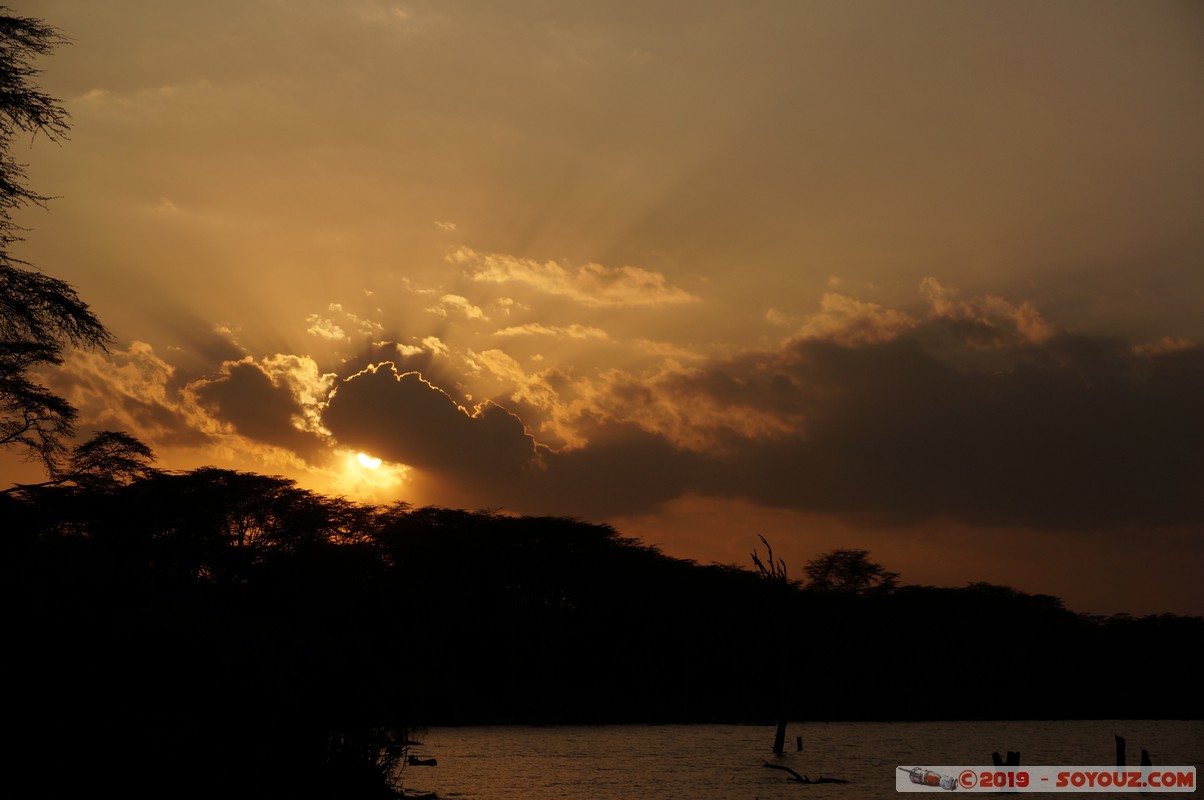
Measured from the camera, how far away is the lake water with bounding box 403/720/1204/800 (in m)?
41.7

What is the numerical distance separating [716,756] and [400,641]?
38.9 meters

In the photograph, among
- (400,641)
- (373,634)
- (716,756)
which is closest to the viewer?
(716,756)

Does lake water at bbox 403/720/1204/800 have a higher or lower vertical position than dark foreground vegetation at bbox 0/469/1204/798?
lower

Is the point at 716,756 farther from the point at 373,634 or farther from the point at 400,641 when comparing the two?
the point at 400,641

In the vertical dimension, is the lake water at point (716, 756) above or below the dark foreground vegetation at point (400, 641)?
below

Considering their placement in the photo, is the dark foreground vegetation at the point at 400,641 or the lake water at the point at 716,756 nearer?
the dark foreground vegetation at the point at 400,641

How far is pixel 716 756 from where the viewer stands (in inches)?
2261

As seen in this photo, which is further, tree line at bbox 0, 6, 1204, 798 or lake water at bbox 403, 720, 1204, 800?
lake water at bbox 403, 720, 1204, 800

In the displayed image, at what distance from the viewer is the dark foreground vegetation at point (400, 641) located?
2333 centimetres

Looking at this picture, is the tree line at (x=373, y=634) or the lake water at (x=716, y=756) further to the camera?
the lake water at (x=716, y=756)

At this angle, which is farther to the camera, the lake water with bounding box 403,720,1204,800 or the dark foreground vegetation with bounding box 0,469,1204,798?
the lake water with bounding box 403,720,1204,800

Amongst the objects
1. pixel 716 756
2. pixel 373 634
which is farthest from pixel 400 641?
pixel 716 756

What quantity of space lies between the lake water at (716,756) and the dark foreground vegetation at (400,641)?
5.15 meters

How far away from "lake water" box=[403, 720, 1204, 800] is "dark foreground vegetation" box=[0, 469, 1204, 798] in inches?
203
